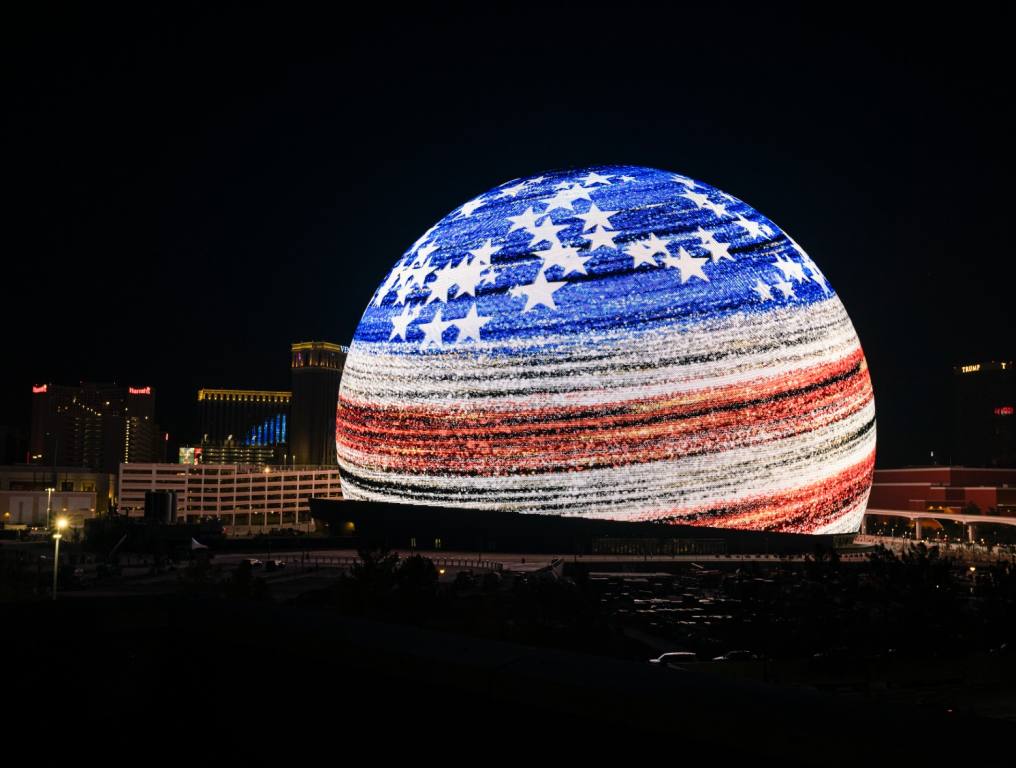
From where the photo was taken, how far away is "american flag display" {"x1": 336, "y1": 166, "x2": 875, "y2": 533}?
2905cm

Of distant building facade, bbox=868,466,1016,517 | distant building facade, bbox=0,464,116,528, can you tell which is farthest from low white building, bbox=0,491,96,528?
distant building facade, bbox=868,466,1016,517

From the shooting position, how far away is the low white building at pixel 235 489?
267 ft

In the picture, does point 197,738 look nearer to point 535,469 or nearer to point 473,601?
point 473,601

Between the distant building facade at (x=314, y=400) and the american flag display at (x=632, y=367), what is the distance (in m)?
113

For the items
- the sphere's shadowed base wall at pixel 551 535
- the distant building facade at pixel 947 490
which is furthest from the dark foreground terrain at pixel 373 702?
the distant building facade at pixel 947 490

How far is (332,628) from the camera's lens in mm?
4609

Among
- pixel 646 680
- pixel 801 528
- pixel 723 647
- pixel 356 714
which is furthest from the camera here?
pixel 801 528

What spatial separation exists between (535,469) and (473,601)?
499 inches

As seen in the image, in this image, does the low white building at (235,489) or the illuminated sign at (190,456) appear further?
the illuminated sign at (190,456)

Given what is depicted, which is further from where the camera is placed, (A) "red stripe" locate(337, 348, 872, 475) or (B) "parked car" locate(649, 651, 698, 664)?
(A) "red stripe" locate(337, 348, 872, 475)

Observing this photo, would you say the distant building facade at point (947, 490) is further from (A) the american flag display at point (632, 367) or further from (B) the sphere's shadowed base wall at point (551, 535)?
(A) the american flag display at point (632, 367)

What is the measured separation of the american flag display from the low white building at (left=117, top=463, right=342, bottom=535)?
51288mm

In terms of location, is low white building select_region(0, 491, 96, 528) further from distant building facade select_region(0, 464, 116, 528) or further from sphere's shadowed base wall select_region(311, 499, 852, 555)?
sphere's shadowed base wall select_region(311, 499, 852, 555)

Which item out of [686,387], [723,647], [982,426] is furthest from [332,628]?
[982,426]
